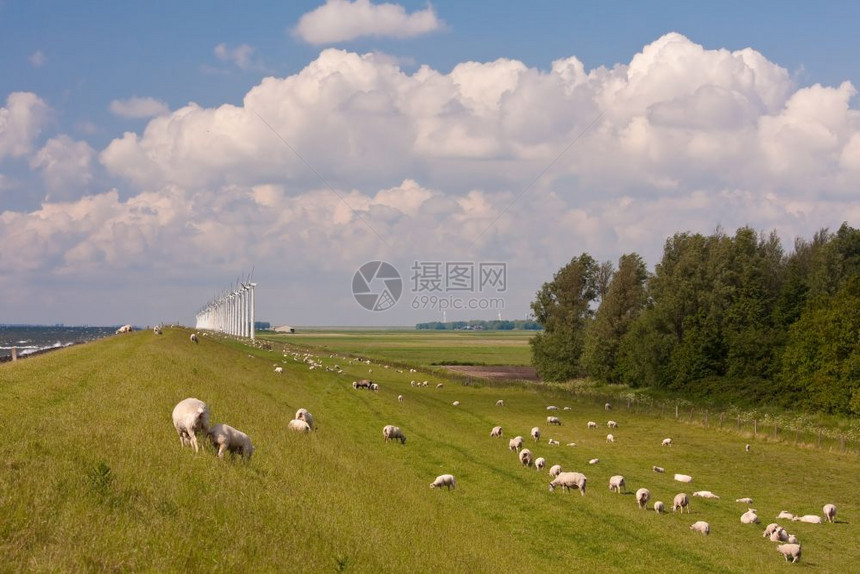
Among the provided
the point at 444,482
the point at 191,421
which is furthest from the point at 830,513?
the point at 191,421

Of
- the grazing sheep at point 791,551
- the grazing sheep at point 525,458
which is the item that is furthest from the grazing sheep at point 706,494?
the grazing sheep at point 791,551

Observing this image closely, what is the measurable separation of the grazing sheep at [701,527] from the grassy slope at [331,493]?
0.47 metres

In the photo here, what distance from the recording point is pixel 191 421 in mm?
21531

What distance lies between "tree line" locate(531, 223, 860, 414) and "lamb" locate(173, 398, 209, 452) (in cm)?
7622

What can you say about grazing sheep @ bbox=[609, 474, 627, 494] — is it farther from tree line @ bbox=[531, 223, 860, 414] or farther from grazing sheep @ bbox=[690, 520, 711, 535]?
tree line @ bbox=[531, 223, 860, 414]

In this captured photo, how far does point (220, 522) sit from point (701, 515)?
26129 millimetres

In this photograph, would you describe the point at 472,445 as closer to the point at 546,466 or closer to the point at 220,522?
the point at 546,466

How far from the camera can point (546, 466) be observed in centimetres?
4253

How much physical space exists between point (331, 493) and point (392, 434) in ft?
67.4

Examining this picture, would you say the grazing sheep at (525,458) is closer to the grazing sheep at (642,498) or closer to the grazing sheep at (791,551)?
the grazing sheep at (642,498)

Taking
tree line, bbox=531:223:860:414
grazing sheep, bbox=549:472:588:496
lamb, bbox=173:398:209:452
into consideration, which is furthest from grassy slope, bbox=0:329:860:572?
tree line, bbox=531:223:860:414

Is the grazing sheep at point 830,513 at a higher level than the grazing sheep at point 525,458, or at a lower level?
lower

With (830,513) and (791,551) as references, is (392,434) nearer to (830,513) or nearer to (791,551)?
(791,551)

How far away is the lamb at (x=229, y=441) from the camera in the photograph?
854 inches
